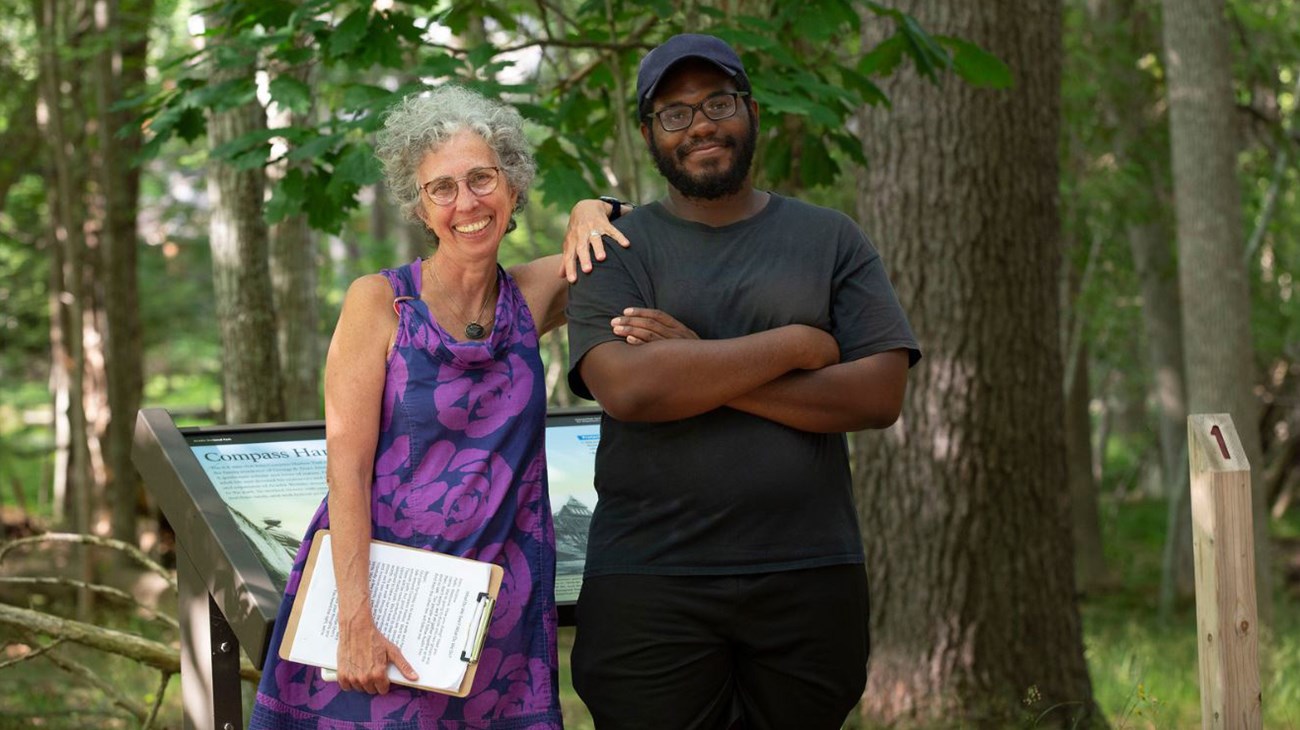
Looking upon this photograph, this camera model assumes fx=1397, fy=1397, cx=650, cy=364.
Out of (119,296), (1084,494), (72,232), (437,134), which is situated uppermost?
(72,232)

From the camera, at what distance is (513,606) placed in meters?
2.90

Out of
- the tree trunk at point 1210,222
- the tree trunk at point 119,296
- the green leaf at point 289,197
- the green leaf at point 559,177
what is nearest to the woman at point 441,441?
the green leaf at point 559,177

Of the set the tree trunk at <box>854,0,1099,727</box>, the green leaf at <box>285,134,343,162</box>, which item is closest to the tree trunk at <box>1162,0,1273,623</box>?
the tree trunk at <box>854,0,1099,727</box>

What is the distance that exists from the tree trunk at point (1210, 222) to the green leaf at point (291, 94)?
8521mm

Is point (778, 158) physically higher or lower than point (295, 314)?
higher

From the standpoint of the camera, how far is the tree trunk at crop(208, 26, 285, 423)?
625 centimetres

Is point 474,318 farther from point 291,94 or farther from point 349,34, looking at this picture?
point 291,94

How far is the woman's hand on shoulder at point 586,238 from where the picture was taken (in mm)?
2932

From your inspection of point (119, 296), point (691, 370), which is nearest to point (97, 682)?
point (691, 370)

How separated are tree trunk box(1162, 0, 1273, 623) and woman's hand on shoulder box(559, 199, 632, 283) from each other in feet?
29.2

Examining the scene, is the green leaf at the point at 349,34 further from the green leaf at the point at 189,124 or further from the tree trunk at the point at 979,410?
the tree trunk at the point at 979,410

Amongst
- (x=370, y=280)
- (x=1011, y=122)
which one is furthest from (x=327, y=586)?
(x=1011, y=122)

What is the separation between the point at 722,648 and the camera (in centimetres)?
286

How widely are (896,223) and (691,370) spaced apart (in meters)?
3.79
